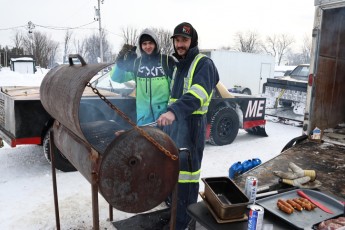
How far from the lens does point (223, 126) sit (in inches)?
253

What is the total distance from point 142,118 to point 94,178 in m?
1.66

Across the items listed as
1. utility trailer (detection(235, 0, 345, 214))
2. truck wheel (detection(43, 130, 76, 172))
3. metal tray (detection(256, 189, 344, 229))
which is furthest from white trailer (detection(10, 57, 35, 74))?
metal tray (detection(256, 189, 344, 229))

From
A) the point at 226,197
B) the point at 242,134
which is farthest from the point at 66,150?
the point at 242,134

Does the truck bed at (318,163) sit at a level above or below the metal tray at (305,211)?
below

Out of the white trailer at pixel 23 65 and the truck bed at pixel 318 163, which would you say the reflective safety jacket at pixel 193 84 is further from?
the white trailer at pixel 23 65

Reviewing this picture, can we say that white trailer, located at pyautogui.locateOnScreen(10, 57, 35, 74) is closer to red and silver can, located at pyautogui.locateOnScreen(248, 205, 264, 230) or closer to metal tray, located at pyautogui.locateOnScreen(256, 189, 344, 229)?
metal tray, located at pyautogui.locateOnScreen(256, 189, 344, 229)

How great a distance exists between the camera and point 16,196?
12.9 ft

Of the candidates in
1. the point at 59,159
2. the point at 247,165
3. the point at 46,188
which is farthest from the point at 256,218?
the point at 59,159

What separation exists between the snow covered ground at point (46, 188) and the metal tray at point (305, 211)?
5.98 feet

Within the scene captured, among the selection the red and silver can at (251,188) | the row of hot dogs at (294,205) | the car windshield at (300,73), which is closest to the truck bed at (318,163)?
the row of hot dogs at (294,205)

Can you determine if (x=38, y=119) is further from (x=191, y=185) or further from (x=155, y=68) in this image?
(x=191, y=185)

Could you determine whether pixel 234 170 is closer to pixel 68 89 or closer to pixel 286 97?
pixel 68 89

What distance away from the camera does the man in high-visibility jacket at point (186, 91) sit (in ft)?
9.11

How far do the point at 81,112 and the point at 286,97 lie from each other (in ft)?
25.0
